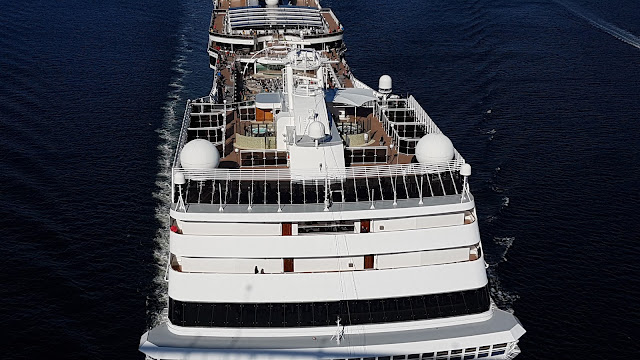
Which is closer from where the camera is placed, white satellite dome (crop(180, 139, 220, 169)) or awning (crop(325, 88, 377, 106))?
white satellite dome (crop(180, 139, 220, 169))

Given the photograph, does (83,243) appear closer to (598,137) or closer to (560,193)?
(560,193)

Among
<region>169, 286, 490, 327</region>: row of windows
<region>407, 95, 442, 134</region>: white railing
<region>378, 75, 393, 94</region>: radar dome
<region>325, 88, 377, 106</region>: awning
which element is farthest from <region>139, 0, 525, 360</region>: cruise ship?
<region>378, 75, 393, 94</region>: radar dome

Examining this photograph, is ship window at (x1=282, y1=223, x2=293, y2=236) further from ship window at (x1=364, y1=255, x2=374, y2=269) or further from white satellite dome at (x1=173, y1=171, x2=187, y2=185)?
white satellite dome at (x1=173, y1=171, x2=187, y2=185)

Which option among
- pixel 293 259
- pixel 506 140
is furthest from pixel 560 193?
pixel 293 259

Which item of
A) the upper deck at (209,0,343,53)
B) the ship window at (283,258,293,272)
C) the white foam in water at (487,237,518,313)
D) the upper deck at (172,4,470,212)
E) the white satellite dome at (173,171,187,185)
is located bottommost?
the white foam in water at (487,237,518,313)

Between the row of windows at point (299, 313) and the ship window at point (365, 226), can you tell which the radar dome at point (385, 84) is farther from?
the row of windows at point (299, 313)

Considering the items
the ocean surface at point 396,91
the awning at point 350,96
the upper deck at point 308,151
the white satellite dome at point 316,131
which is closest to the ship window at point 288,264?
the upper deck at point 308,151

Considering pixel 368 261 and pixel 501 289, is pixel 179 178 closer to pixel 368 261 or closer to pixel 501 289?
pixel 368 261

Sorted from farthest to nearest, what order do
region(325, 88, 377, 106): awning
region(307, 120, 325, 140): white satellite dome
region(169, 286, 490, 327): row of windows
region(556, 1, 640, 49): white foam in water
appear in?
region(556, 1, 640, 49): white foam in water
region(325, 88, 377, 106): awning
region(307, 120, 325, 140): white satellite dome
region(169, 286, 490, 327): row of windows
